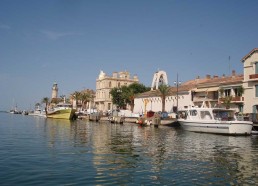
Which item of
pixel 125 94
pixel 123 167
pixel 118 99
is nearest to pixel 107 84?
pixel 118 99

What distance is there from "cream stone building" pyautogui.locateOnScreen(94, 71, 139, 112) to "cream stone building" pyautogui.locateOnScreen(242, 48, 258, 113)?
73050 mm

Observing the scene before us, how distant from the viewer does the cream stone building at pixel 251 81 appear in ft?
178

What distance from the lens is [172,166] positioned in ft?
61.3

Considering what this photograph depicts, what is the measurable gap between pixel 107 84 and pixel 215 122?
87.0 meters

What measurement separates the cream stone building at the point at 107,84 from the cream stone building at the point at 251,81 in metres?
73.0

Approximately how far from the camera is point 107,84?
5022 inches

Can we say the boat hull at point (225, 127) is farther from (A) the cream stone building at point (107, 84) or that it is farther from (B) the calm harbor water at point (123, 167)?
(A) the cream stone building at point (107, 84)

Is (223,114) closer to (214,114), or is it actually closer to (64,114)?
(214,114)

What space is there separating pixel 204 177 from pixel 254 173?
3.21 m

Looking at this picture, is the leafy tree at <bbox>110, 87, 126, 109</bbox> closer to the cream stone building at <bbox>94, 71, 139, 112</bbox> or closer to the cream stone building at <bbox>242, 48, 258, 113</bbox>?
the cream stone building at <bbox>94, 71, 139, 112</bbox>

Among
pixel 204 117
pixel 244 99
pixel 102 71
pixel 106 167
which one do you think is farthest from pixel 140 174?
pixel 102 71

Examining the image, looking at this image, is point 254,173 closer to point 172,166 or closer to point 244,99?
point 172,166

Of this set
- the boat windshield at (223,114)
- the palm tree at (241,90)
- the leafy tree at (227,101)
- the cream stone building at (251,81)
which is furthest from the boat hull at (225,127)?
the palm tree at (241,90)

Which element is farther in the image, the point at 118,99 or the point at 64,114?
the point at 118,99
